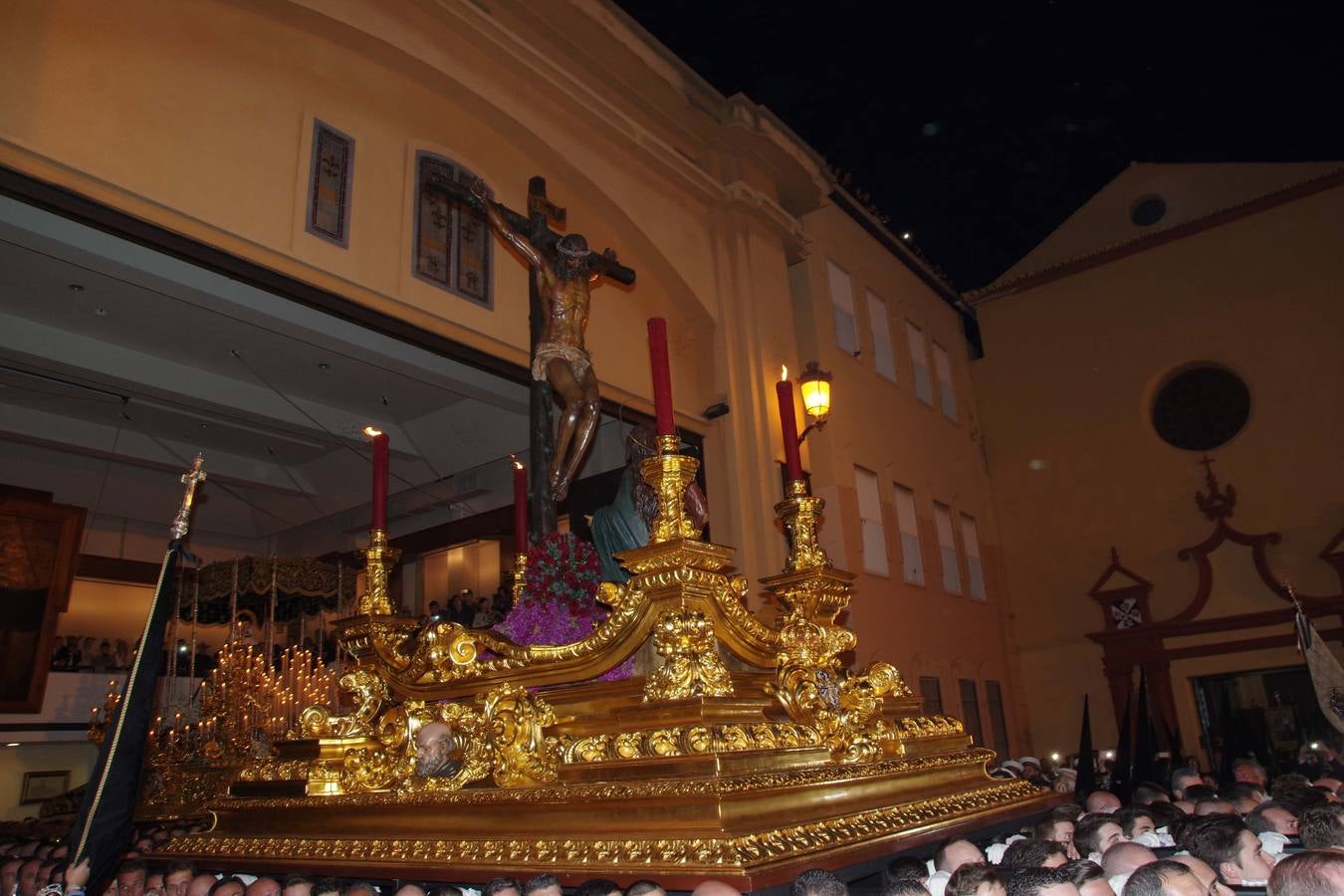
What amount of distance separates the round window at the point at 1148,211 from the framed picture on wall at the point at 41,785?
17.3m

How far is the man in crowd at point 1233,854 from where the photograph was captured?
2.39 m

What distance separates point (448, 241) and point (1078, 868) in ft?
23.0

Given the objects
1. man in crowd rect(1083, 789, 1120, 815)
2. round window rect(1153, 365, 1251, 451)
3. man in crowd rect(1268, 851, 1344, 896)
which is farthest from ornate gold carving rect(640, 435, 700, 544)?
round window rect(1153, 365, 1251, 451)

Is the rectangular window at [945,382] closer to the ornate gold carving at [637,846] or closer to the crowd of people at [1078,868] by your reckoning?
the crowd of people at [1078,868]

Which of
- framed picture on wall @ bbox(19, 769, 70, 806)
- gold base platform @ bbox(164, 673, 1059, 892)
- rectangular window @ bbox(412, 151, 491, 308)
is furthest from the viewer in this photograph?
framed picture on wall @ bbox(19, 769, 70, 806)

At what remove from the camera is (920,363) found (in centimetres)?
1419

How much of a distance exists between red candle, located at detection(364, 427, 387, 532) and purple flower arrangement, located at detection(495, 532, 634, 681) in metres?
0.64

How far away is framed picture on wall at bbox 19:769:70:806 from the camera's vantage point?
11977 millimetres

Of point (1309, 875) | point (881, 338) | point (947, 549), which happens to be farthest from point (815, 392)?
point (947, 549)

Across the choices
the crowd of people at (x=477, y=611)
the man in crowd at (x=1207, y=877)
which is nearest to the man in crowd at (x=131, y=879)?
the man in crowd at (x=1207, y=877)

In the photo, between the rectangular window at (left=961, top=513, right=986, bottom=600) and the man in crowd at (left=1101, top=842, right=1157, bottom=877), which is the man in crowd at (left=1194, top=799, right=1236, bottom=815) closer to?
the man in crowd at (left=1101, top=842, right=1157, bottom=877)

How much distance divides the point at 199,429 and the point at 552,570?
1080 centimetres

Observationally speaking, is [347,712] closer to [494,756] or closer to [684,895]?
[494,756]

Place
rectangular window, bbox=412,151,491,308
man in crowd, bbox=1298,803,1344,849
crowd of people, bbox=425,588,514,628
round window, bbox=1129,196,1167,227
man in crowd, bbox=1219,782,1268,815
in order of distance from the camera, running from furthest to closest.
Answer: round window, bbox=1129,196,1167,227 → crowd of people, bbox=425,588,514,628 → rectangular window, bbox=412,151,491,308 → man in crowd, bbox=1219,782,1268,815 → man in crowd, bbox=1298,803,1344,849
